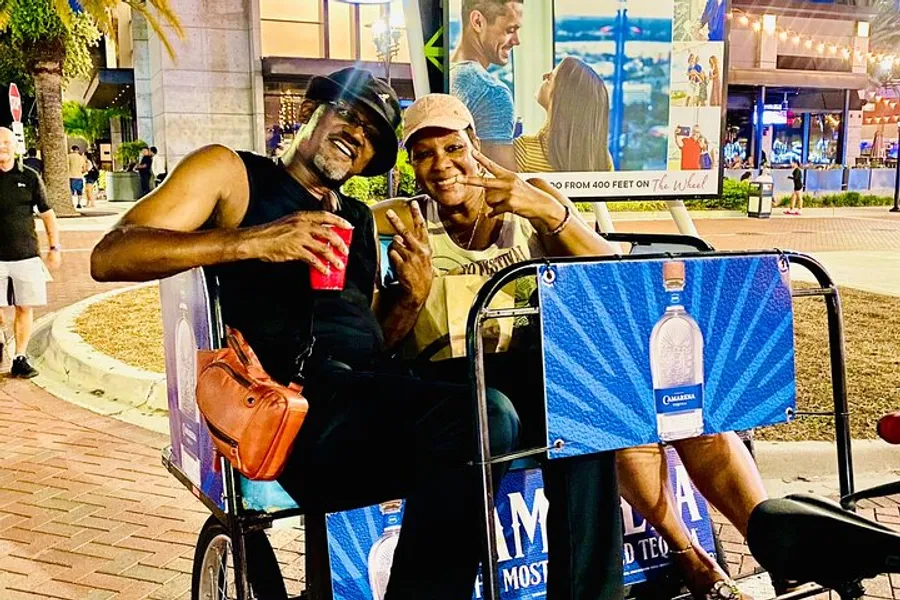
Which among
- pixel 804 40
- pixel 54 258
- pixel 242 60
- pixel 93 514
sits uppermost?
pixel 804 40

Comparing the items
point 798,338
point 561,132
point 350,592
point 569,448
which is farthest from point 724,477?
point 798,338

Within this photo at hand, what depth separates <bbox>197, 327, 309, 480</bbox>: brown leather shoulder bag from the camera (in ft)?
6.97

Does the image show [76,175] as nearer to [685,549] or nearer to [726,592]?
[685,549]

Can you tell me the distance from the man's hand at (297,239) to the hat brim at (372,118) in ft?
1.84

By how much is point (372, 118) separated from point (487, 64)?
0.65m

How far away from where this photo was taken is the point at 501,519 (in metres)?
2.75

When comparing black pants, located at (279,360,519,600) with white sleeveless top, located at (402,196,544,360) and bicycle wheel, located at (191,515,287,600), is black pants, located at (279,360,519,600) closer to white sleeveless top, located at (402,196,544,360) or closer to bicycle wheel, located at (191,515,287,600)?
bicycle wheel, located at (191,515,287,600)

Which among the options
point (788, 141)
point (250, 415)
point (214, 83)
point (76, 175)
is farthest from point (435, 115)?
point (788, 141)

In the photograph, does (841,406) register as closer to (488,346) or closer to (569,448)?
(569,448)

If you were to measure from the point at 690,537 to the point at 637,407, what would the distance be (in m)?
0.90

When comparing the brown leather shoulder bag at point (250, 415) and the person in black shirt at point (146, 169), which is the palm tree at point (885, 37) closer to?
the person in black shirt at point (146, 169)

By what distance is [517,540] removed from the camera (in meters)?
2.77

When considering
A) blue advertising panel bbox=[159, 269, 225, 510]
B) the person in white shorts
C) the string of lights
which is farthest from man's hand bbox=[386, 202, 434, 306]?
the string of lights

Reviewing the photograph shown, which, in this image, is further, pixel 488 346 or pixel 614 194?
pixel 614 194
